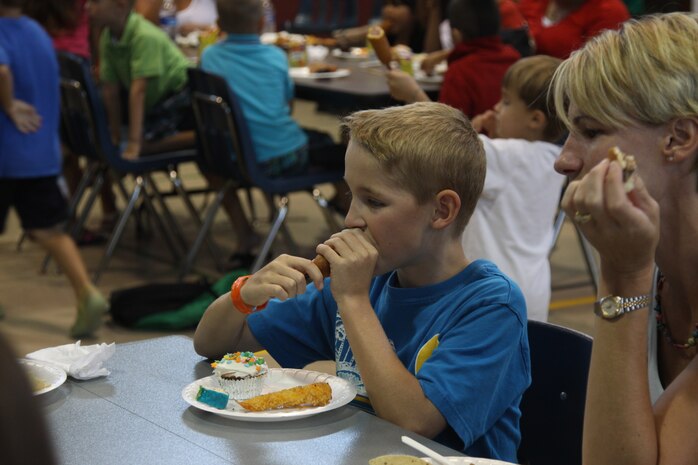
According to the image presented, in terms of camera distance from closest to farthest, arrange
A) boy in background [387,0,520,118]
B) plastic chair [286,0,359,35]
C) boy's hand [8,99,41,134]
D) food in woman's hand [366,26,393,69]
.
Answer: food in woman's hand [366,26,393,69], boy in background [387,0,520,118], boy's hand [8,99,41,134], plastic chair [286,0,359,35]

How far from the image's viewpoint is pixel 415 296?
1.79 m

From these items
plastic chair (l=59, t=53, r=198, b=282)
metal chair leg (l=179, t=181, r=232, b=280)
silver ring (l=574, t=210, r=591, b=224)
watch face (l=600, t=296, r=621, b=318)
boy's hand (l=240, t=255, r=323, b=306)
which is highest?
silver ring (l=574, t=210, r=591, b=224)

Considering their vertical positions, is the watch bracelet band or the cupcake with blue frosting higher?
the watch bracelet band

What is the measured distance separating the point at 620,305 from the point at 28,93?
11.5ft

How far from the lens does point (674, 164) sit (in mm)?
1391

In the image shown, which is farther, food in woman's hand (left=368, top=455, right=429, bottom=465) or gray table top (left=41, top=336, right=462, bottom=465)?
gray table top (left=41, top=336, right=462, bottom=465)

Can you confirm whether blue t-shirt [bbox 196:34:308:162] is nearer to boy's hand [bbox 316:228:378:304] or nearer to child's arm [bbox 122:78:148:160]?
child's arm [bbox 122:78:148:160]

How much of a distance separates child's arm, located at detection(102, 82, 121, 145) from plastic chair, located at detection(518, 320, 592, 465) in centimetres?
368

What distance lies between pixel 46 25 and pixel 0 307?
5.01ft

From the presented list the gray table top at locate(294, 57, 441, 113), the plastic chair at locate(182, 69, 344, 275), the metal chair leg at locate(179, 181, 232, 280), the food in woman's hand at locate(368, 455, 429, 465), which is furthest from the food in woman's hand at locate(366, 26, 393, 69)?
the food in woman's hand at locate(368, 455, 429, 465)

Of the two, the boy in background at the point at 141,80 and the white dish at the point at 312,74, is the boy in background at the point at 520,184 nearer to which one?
the white dish at the point at 312,74

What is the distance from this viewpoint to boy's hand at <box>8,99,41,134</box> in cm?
432

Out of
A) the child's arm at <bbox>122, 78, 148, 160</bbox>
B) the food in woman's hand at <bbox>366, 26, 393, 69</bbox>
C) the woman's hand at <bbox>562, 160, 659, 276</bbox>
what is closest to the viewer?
the woman's hand at <bbox>562, 160, 659, 276</bbox>

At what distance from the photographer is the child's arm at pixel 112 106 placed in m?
5.21
